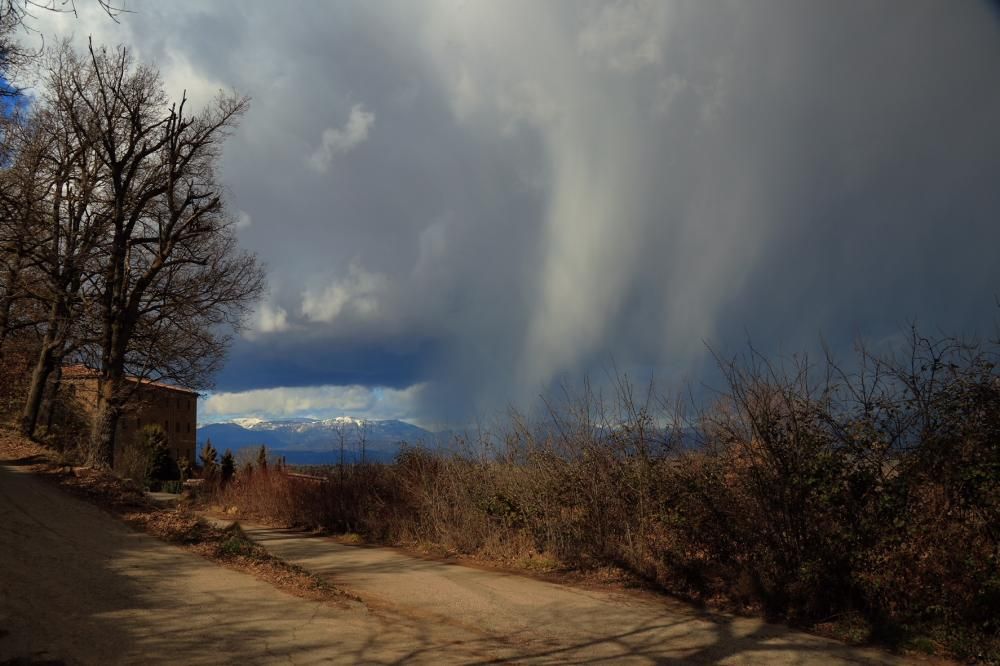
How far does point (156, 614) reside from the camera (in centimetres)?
727

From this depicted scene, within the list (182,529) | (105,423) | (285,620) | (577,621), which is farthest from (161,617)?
(105,423)

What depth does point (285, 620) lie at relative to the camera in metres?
7.68

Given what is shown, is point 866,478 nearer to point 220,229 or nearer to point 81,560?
point 81,560

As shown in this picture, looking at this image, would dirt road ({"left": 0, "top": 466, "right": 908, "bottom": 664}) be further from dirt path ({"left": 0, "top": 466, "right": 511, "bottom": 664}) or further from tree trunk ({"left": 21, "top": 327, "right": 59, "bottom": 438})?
tree trunk ({"left": 21, "top": 327, "right": 59, "bottom": 438})

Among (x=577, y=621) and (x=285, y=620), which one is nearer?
(x=285, y=620)

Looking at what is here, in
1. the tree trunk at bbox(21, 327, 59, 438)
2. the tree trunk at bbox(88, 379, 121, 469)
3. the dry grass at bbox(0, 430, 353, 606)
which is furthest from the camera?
the tree trunk at bbox(21, 327, 59, 438)

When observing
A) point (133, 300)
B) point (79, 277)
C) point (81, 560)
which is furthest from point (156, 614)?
point (79, 277)

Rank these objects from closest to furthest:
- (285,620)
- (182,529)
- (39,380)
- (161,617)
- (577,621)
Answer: (161,617)
(285,620)
(577,621)
(182,529)
(39,380)

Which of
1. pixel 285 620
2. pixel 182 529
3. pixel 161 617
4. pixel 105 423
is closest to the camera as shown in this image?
pixel 161 617

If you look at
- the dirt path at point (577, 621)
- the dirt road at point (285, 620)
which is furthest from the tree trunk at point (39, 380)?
the dirt path at point (577, 621)

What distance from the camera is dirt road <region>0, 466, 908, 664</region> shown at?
6.43 m

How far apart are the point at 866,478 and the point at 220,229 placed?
1878 centimetres

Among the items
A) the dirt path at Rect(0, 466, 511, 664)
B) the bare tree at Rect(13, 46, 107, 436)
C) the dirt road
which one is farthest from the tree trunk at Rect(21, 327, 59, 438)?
the dirt path at Rect(0, 466, 511, 664)

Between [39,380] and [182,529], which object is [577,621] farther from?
[39,380]
